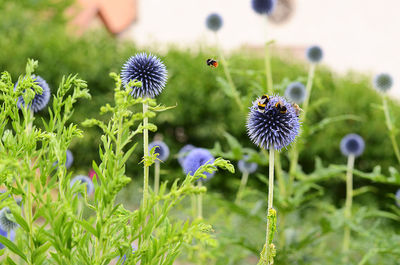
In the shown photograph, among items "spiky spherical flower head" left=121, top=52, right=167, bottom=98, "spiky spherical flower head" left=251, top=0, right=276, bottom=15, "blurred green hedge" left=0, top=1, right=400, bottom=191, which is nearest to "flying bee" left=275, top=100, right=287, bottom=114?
"spiky spherical flower head" left=121, top=52, right=167, bottom=98

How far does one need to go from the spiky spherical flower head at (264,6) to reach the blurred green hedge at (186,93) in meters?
1.61

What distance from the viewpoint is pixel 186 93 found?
18.6 feet

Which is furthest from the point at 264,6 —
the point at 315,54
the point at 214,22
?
the point at 315,54

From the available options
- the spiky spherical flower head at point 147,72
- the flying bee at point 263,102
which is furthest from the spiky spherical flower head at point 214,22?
the flying bee at point 263,102

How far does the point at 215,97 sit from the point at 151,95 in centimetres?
428

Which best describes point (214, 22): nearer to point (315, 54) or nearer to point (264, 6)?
point (264, 6)

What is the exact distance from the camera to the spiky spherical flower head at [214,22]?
357 cm

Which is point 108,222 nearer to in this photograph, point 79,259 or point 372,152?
Result: point 79,259

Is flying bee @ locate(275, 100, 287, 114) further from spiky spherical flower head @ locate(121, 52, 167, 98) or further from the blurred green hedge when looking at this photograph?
the blurred green hedge

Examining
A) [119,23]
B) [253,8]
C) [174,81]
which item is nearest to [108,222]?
[253,8]

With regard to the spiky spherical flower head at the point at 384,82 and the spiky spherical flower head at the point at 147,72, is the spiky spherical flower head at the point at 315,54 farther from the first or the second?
the spiky spherical flower head at the point at 147,72

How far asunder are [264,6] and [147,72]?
7.32 ft

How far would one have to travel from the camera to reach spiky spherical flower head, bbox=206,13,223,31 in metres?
3.57

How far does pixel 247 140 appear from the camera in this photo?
239 inches
